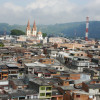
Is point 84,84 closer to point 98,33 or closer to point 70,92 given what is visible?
point 70,92

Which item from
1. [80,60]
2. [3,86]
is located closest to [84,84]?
[3,86]

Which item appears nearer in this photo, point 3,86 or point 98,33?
point 3,86

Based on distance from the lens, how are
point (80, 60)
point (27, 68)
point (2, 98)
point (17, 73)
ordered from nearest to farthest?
point (2, 98), point (17, 73), point (27, 68), point (80, 60)

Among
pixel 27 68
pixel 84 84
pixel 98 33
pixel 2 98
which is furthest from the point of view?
pixel 98 33

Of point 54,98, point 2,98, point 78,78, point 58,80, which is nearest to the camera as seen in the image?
point 2,98

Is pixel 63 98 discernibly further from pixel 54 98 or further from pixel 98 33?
pixel 98 33

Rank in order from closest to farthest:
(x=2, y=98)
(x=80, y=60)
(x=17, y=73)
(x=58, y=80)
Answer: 1. (x=2, y=98)
2. (x=58, y=80)
3. (x=17, y=73)
4. (x=80, y=60)

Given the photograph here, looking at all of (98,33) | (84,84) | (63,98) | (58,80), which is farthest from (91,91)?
(98,33)

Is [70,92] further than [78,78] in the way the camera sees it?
No
